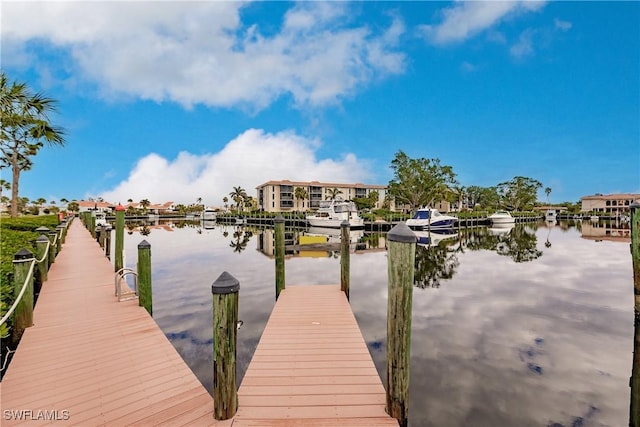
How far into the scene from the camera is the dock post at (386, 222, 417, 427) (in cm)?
337

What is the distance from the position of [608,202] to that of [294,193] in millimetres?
101117

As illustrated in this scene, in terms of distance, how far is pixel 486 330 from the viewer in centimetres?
826

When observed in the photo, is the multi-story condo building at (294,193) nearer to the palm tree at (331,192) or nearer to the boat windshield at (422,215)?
the palm tree at (331,192)

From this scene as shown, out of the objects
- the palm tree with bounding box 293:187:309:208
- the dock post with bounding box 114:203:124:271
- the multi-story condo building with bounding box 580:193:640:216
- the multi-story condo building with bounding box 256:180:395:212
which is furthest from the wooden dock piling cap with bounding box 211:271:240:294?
the multi-story condo building with bounding box 580:193:640:216

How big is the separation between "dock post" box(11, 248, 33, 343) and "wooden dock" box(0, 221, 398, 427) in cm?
23

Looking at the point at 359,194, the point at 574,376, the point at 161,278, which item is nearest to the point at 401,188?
the point at 359,194

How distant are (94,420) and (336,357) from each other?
3.04 meters

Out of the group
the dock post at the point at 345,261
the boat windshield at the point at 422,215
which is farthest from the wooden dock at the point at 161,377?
the boat windshield at the point at 422,215

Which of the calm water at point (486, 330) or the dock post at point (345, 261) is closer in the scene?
the calm water at point (486, 330)

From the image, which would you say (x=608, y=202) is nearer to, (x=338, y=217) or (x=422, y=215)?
(x=422, y=215)

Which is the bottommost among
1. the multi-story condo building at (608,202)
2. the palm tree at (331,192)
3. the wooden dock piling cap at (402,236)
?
the wooden dock piling cap at (402,236)

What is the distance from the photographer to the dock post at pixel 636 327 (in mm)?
5031

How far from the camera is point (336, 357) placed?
16.2 feet

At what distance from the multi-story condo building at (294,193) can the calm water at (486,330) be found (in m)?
68.3
